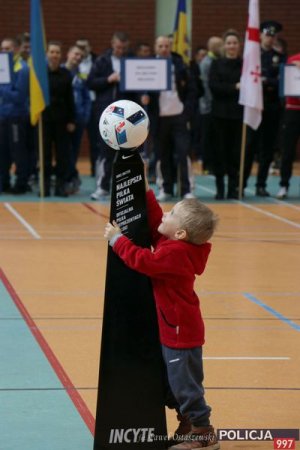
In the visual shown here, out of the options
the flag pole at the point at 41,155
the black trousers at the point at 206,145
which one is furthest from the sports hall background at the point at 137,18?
the flag pole at the point at 41,155

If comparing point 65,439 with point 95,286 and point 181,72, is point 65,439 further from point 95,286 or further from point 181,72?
point 181,72

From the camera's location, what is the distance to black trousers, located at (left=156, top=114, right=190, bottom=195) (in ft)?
52.7

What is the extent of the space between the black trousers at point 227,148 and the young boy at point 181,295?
10977 millimetres

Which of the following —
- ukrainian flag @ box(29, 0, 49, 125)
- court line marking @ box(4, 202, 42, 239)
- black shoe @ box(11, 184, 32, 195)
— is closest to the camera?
court line marking @ box(4, 202, 42, 239)

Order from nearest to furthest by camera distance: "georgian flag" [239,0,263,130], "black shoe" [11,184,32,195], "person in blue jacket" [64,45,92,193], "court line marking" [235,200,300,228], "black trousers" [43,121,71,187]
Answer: "court line marking" [235,200,300,228] < "georgian flag" [239,0,263,130] < "black trousers" [43,121,71,187] < "black shoe" [11,184,32,195] < "person in blue jacket" [64,45,92,193]

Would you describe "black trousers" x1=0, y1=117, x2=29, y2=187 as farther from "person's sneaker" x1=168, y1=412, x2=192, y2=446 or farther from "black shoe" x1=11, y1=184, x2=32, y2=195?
"person's sneaker" x1=168, y1=412, x2=192, y2=446

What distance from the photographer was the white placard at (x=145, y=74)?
52.3ft

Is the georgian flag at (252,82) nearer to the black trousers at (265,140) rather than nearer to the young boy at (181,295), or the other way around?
the black trousers at (265,140)

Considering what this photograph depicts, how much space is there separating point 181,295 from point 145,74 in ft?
35.8

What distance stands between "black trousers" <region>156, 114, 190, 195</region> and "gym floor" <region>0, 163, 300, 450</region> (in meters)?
1.74

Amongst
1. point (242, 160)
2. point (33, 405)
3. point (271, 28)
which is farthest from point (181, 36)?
point (33, 405)

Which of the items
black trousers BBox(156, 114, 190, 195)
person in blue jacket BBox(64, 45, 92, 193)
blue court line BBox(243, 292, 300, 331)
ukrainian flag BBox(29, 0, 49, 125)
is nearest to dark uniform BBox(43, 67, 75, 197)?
ukrainian flag BBox(29, 0, 49, 125)

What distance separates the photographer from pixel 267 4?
2484 centimetres

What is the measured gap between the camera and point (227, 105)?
16.3 meters
